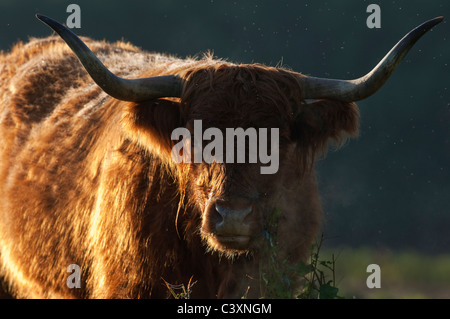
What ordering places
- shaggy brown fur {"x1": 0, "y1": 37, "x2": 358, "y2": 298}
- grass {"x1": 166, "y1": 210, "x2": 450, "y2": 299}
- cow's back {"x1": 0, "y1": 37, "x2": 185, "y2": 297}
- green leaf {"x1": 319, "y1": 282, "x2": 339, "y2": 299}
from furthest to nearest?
grass {"x1": 166, "y1": 210, "x2": 450, "y2": 299} < cow's back {"x1": 0, "y1": 37, "x2": 185, "y2": 297} < shaggy brown fur {"x1": 0, "y1": 37, "x2": 358, "y2": 298} < green leaf {"x1": 319, "y1": 282, "x2": 339, "y2": 299}

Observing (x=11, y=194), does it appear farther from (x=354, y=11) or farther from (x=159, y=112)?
(x=354, y=11)

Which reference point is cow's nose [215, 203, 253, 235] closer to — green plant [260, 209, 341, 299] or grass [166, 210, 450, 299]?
green plant [260, 209, 341, 299]

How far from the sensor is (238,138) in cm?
470

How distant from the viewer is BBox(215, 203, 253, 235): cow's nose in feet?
14.4

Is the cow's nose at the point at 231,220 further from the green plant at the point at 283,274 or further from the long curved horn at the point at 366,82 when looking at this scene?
the long curved horn at the point at 366,82

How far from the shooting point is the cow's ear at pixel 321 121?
522cm

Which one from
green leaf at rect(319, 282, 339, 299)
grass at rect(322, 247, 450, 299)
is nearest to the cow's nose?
green leaf at rect(319, 282, 339, 299)

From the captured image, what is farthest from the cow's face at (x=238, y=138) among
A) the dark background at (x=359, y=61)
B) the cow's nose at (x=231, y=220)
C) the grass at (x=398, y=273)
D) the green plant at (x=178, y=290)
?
the dark background at (x=359, y=61)

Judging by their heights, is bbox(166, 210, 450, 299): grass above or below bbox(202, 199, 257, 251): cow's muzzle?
above

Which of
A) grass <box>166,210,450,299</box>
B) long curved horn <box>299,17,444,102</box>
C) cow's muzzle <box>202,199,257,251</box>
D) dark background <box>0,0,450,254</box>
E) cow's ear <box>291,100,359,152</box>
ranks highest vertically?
dark background <box>0,0,450,254</box>

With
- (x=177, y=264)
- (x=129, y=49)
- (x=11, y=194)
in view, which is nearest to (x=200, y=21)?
(x=129, y=49)

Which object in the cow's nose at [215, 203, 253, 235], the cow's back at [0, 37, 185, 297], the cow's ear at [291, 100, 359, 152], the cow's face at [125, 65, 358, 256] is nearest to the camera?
the cow's nose at [215, 203, 253, 235]

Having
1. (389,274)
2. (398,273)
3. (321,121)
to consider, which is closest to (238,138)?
(321,121)

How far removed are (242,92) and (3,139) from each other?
254 centimetres
